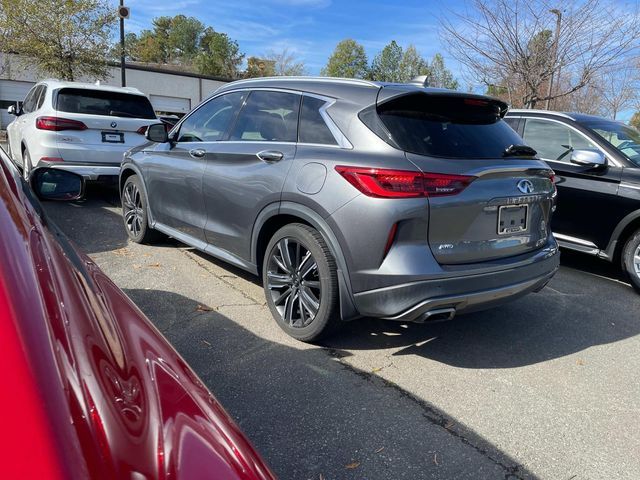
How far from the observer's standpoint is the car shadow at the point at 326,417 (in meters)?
2.47

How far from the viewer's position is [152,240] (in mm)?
5941

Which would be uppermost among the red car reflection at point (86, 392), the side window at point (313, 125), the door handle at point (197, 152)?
the side window at point (313, 125)

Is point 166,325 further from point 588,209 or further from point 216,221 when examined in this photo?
point 588,209

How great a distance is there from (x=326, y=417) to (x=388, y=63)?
3007 inches

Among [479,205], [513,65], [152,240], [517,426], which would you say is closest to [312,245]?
[479,205]

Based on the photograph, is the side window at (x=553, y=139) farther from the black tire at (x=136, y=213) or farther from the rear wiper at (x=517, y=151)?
the black tire at (x=136, y=213)

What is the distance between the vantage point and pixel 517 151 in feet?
12.0

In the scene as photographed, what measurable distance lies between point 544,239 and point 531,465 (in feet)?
5.90

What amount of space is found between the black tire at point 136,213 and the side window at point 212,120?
3.13 ft

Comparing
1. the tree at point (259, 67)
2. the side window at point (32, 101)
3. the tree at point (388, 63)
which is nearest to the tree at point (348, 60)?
the tree at point (388, 63)

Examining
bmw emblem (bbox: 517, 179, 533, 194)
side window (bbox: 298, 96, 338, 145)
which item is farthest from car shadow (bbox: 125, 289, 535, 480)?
bmw emblem (bbox: 517, 179, 533, 194)

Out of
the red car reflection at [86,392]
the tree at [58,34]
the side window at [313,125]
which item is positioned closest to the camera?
the red car reflection at [86,392]

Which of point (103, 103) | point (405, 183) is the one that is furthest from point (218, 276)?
point (103, 103)

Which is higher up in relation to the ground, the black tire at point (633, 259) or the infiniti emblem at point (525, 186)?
the infiniti emblem at point (525, 186)
